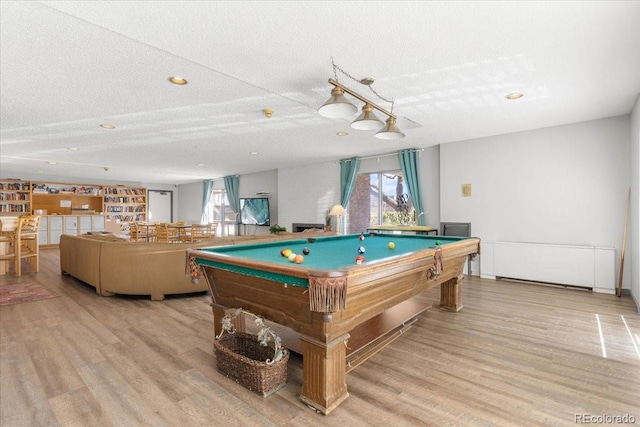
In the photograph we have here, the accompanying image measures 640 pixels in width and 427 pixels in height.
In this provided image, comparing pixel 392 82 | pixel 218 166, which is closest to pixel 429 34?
pixel 392 82

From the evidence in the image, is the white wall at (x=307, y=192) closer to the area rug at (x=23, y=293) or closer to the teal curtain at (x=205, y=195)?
the teal curtain at (x=205, y=195)

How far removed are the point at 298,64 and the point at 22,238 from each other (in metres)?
6.97

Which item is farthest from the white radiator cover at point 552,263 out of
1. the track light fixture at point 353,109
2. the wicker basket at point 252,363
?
the wicker basket at point 252,363

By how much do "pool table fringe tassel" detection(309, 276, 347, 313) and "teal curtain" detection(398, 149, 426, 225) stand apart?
5283 mm

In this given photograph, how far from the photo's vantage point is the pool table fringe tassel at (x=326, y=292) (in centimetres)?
157

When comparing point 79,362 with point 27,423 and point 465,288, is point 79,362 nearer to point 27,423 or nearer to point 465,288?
point 27,423

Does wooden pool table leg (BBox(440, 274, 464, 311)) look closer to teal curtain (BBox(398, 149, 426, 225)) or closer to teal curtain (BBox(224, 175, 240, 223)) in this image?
teal curtain (BBox(398, 149, 426, 225))

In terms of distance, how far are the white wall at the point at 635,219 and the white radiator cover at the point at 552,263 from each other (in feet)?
0.74

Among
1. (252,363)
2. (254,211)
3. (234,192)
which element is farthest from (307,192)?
(252,363)

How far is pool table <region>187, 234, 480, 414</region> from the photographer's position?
66.8 inches

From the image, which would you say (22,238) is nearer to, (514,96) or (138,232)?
(138,232)

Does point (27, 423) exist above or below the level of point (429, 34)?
below

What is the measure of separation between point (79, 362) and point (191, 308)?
144 centimetres

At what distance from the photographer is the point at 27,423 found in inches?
66.7
